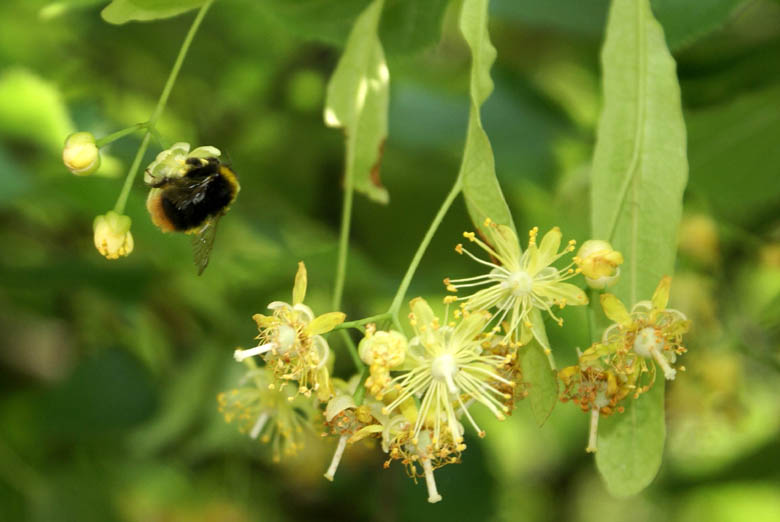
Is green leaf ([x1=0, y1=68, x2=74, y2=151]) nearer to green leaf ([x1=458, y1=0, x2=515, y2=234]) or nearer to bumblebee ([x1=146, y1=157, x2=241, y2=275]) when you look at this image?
bumblebee ([x1=146, y1=157, x2=241, y2=275])

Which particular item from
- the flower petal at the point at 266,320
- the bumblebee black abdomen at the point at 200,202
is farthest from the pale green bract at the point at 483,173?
the bumblebee black abdomen at the point at 200,202

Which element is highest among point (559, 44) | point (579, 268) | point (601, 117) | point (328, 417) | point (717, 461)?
point (559, 44)

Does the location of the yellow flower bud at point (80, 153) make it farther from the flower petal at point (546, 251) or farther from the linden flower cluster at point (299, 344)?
the flower petal at point (546, 251)

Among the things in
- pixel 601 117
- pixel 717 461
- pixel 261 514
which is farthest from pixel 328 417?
pixel 717 461

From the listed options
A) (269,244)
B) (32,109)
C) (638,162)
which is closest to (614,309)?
(638,162)

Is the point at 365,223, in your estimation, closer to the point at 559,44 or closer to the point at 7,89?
the point at 7,89

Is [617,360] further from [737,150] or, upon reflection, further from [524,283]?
[737,150]
